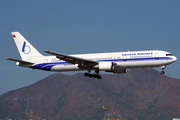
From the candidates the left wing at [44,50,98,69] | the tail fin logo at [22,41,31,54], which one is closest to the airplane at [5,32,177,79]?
the left wing at [44,50,98,69]

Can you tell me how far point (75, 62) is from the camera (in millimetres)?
66250

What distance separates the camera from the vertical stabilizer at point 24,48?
73.8m

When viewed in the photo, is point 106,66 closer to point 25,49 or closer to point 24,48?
point 25,49

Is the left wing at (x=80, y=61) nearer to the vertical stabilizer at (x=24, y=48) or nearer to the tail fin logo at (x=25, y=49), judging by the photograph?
the vertical stabilizer at (x=24, y=48)

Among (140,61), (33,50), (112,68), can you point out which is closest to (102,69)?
(112,68)

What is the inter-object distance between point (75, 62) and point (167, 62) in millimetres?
17674

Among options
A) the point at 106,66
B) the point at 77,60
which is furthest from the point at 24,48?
the point at 106,66

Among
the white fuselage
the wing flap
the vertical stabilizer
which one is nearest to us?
the wing flap

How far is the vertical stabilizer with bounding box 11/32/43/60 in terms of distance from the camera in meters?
73.8

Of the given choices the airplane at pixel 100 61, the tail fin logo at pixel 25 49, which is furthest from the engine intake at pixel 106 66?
the tail fin logo at pixel 25 49

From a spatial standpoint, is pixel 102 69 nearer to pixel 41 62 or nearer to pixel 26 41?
pixel 41 62

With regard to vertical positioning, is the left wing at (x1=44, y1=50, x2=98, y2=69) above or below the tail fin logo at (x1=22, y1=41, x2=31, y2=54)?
below

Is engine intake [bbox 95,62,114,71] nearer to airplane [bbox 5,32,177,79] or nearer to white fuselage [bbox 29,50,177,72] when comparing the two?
airplane [bbox 5,32,177,79]

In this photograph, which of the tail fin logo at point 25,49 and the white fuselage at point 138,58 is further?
the tail fin logo at point 25,49
